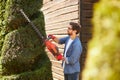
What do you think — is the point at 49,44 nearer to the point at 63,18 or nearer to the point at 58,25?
the point at 63,18

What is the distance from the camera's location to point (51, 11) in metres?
11.4

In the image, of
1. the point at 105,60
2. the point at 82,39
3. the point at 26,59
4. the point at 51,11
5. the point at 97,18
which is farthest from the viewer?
the point at 51,11

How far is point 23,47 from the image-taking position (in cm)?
672

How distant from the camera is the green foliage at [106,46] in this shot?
1023mm

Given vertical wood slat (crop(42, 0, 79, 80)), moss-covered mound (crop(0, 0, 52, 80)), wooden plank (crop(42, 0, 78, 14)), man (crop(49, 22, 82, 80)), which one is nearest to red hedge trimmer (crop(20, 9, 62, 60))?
moss-covered mound (crop(0, 0, 52, 80))

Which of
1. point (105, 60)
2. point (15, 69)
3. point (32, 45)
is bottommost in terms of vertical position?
point (15, 69)

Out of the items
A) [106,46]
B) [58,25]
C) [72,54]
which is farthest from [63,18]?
[106,46]

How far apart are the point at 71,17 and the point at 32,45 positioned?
2.86 m

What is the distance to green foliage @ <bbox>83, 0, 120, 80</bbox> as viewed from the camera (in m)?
1.02

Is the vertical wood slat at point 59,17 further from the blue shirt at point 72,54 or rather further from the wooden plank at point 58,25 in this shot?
the blue shirt at point 72,54

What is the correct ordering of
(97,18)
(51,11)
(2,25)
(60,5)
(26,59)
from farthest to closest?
(51,11), (60,5), (2,25), (26,59), (97,18)

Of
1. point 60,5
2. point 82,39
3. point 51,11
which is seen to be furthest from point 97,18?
point 51,11

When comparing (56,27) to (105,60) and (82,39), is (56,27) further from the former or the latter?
(105,60)

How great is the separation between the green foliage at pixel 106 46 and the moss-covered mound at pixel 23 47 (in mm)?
5506
